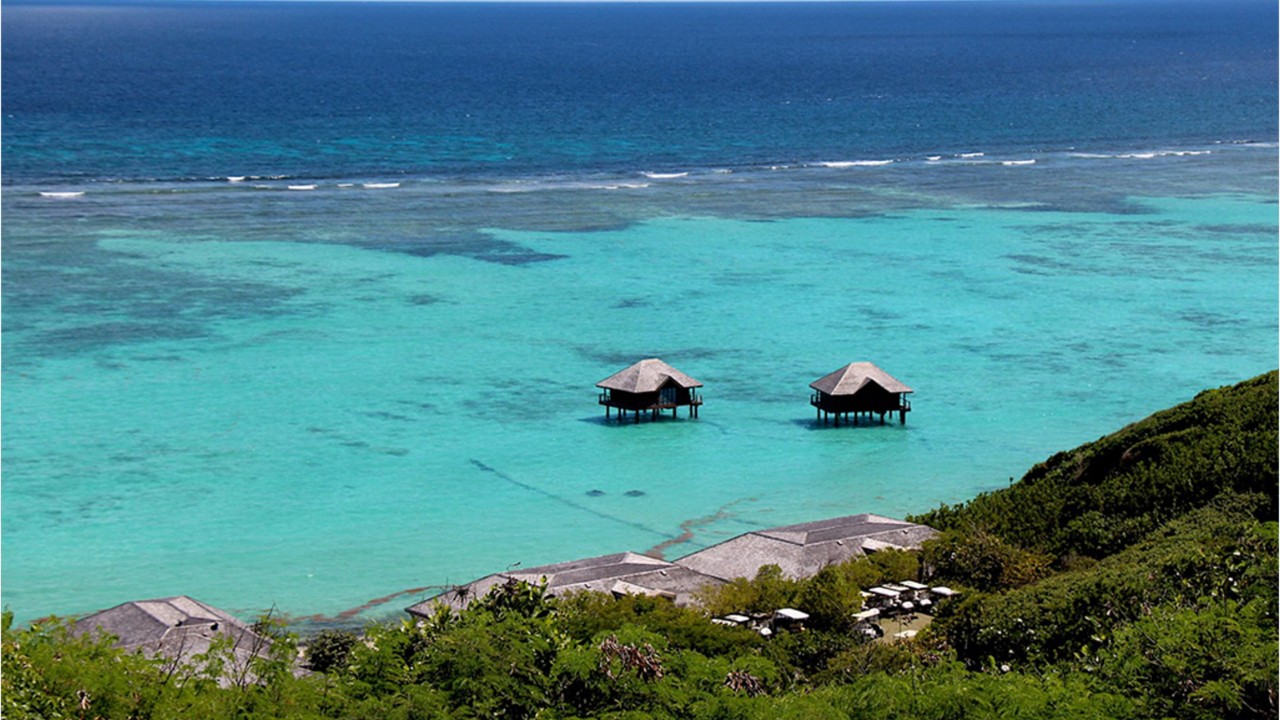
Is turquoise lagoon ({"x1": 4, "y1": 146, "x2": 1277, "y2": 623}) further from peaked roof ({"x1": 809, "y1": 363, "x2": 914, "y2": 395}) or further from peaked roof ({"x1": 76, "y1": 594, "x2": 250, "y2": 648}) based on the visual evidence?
peaked roof ({"x1": 76, "y1": 594, "x2": 250, "y2": 648})

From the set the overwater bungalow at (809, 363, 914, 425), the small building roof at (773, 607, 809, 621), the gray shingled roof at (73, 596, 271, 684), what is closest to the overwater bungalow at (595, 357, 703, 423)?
the overwater bungalow at (809, 363, 914, 425)

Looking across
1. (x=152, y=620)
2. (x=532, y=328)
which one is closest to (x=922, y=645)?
(x=152, y=620)

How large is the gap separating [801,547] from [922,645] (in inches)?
130

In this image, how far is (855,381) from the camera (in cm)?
2961

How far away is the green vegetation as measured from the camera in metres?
12.0

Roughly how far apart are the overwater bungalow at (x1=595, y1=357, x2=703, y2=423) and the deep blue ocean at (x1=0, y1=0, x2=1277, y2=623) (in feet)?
1.67

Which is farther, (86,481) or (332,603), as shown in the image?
(86,481)

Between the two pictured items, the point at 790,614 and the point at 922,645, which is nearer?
the point at 922,645

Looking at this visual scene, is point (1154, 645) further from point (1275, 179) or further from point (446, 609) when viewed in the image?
point (1275, 179)

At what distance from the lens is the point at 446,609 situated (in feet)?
51.4

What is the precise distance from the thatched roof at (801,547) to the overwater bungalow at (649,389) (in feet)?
30.4

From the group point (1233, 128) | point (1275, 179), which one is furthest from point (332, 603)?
point (1233, 128)

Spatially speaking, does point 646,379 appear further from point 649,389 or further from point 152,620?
point 152,620

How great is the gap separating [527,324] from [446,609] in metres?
23.5
